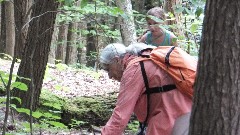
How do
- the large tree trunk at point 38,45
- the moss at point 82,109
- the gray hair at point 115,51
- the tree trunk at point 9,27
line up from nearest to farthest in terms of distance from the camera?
the gray hair at point 115,51 < the large tree trunk at point 38,45 < the moss at point 82,109 < the tree trunk at point 9,27

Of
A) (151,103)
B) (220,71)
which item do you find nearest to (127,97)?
(151,103)

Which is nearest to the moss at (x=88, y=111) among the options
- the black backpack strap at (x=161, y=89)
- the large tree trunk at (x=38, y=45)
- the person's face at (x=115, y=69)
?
the large tree trunk at (x=38, y=45)

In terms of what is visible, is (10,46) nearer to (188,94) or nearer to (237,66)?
(188,94)

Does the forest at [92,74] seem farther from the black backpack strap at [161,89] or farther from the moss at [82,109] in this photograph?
the black backpack strap at [161,89]

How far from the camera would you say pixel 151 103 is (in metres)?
3.51

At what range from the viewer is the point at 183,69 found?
133 inches

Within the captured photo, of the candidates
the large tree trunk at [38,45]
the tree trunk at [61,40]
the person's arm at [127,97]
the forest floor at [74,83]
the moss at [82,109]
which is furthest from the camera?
the tree trunk at [61,40]

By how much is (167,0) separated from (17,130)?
204 inches

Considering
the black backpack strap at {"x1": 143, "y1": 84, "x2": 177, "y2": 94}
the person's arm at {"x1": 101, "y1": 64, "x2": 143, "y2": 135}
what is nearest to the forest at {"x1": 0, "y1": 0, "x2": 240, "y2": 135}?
the person's arm at {"x1": 101, "y1": 64, "x2": 143, "y2": 135}

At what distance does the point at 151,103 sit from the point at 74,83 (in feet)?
26.6

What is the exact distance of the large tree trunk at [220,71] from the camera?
7.36ft

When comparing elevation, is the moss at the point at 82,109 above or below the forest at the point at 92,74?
below

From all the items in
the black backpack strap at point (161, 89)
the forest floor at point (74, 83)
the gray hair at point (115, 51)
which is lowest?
the forest floor at point (74, 83)

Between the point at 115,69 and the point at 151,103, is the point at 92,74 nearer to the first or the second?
the point at 115,69
